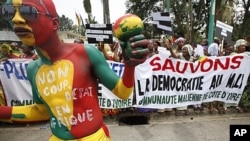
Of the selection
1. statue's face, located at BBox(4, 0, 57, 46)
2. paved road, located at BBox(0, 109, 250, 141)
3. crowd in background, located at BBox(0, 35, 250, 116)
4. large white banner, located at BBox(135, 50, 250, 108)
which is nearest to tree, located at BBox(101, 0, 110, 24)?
crowd in background, located at BBox(0, 35, 250, 116)

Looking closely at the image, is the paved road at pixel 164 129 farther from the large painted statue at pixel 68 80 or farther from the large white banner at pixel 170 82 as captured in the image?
the large painted statue at pixel 68 80

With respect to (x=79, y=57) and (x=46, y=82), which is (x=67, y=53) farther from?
(x=46, y=82)

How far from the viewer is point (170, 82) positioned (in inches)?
248

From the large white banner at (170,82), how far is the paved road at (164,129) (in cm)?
34

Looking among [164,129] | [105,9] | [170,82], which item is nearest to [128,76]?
[164,129]

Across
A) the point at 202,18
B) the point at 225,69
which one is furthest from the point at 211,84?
the point at 202,18

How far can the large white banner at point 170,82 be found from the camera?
611 cm

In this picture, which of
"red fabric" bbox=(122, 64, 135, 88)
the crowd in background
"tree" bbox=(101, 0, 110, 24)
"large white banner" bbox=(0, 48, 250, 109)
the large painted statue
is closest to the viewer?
"red fabric" bbox=(122, 64, 135, 88)

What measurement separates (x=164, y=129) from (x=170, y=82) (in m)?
1.03

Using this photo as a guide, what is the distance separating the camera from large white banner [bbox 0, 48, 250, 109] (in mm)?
6113

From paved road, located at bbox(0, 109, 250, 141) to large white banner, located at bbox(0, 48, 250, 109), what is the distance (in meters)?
0.34

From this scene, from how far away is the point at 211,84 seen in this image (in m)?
6.50

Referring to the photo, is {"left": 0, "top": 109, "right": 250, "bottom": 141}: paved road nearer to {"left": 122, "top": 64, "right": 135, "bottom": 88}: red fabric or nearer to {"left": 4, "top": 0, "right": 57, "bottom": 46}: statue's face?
{"left": 122, "top": 64, "right": 135, "bottom": 88}: red fabric

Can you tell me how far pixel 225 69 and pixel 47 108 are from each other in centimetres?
506
